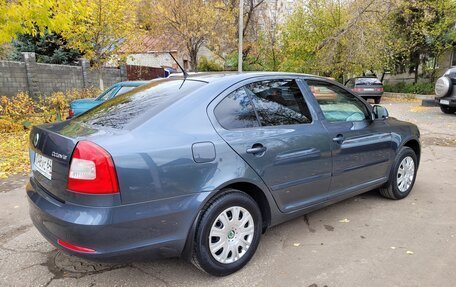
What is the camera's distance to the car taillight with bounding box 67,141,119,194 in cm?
233

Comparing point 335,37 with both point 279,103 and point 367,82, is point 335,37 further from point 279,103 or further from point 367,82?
point 279,103

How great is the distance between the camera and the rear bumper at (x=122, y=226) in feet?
7.70

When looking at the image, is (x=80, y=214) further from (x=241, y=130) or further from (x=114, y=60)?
(x=114, y=60)

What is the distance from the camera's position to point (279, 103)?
11.2 ft

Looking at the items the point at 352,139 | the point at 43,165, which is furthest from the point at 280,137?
the point at 43,165

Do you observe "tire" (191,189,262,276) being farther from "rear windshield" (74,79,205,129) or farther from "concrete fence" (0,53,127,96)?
"concrete fence" (0,53,127,96)

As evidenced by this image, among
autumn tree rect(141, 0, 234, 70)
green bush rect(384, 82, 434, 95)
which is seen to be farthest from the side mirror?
green bush rect(384, 82, 434, 95)

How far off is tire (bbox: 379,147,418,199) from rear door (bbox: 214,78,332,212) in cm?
133

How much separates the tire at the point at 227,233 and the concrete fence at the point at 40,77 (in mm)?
12114

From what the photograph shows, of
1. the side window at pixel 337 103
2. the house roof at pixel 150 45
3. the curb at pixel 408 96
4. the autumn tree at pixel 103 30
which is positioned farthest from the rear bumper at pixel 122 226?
the curb at pixel 408 96

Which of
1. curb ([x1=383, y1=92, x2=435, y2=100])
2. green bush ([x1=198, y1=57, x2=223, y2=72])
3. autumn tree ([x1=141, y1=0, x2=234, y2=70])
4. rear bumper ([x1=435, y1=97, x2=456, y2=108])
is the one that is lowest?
curb ([x1=383, y1=92, x2=435, y2=100])

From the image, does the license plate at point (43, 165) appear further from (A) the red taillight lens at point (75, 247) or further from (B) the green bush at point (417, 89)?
(B) the green bush at point (417, 89)

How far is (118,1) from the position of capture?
40.8ft

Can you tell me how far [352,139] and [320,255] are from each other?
1.26 metres
